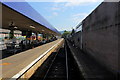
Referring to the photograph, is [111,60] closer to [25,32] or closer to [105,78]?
[105,78]

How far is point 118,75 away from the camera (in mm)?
6656

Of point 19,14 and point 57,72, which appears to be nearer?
point 57,72

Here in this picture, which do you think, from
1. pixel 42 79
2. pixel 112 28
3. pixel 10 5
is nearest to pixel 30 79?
pixel 42 79

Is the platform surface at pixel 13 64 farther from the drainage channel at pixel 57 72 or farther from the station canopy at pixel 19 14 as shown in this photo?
the station canopy at pixel 19 14

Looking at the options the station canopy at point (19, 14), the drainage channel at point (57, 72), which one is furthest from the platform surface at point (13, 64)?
the station canopy at point (19, 14)

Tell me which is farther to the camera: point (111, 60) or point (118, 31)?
point (111, 60)

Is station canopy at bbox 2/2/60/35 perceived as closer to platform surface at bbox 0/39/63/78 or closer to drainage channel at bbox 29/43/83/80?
platform surface at bbox 0/39/63/78

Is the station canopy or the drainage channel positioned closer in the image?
the station canopy

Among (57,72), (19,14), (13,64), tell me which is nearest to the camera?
(57,72)

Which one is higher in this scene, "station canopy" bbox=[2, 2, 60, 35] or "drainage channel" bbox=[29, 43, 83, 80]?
"station canopy" bbox=[2, 2, 60, 35]

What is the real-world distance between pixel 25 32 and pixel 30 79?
33.9m

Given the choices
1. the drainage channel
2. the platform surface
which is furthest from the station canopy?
the drainage channel

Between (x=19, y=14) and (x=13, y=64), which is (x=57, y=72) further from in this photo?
(x=19, y=14)

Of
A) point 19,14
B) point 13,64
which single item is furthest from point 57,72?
point 19,14
